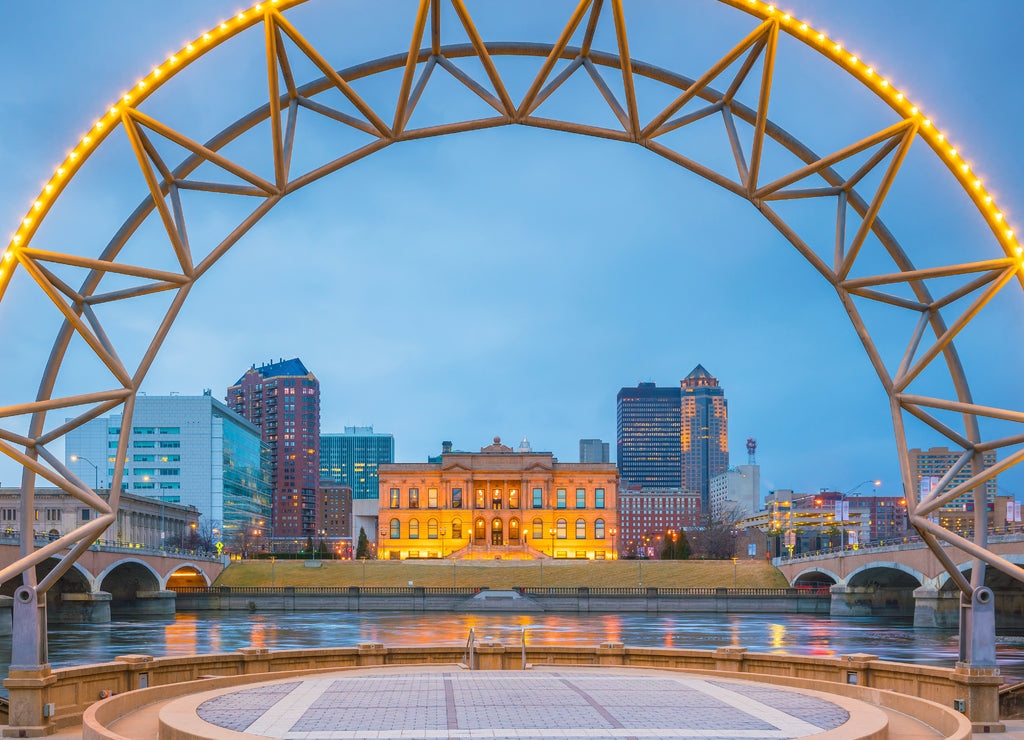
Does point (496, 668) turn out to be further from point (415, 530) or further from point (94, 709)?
point (415, 530)

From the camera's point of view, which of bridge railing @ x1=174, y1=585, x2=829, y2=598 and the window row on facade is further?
the window row on facade

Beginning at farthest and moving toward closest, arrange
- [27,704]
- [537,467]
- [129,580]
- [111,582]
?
[537,467] → [111,582] → [129,580] → [27,704]

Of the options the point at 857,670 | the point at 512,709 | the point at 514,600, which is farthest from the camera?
the point at 514,600

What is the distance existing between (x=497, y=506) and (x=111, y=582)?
192 feet

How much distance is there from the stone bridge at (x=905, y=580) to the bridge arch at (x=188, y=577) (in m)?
62.5

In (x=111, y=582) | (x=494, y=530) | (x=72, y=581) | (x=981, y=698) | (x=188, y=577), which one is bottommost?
(x=188, y=577)

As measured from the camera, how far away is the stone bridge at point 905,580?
76312 mm

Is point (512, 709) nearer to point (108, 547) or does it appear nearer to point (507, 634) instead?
point (507, 634)

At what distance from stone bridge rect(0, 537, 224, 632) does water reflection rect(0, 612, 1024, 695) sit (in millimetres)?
4426

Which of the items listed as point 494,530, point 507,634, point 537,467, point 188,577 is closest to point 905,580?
point 507,634

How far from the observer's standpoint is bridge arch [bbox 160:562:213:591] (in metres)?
112

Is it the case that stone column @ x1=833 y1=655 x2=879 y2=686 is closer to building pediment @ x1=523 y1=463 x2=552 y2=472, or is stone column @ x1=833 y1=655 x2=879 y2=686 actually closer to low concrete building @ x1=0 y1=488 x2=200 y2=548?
low concrete building @ x1=0 y1=488 x2=200 y2=548

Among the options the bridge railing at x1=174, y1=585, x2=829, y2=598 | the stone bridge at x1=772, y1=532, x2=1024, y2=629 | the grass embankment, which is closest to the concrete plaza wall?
the stone bridge at x1=772, y1=532, x2=1024, y2=629

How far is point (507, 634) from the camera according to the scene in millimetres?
60594
